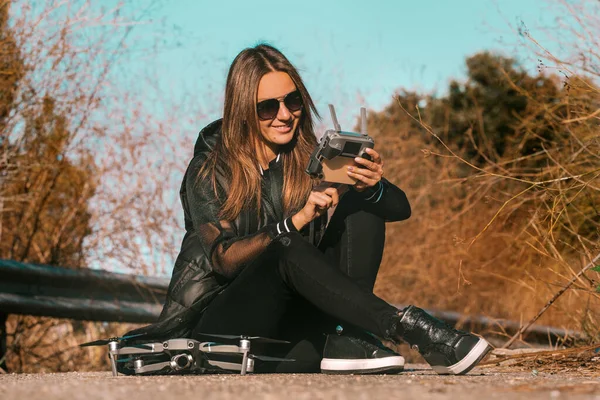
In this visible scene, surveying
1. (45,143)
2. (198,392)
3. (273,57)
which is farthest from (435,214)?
(198,392)

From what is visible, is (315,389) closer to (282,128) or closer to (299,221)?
(299,221)

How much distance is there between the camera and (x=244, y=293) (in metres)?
3.19

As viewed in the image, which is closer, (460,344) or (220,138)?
(460,344)

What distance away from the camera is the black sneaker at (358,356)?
3076 mm

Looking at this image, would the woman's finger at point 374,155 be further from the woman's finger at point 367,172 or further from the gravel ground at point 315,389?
the gravel ground at point 315,389

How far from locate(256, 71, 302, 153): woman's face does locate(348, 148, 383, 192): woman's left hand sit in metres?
0.47

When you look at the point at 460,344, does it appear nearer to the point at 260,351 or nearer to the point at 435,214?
the point at 260,351

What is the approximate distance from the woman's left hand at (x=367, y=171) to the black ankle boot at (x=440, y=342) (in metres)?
0.62

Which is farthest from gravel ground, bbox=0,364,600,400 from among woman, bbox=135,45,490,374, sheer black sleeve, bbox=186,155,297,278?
sheer black sleeve, bbox=186,155,297,278

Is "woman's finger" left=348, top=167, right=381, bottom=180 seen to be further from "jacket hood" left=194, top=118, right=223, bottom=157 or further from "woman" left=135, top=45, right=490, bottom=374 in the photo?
"jacket hood" left=194, top=118, right=223, bottom=157

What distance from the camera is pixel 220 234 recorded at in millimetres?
3334

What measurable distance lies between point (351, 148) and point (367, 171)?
116mm

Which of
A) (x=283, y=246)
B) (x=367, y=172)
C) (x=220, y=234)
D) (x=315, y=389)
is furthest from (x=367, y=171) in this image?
(x=315, y=389)

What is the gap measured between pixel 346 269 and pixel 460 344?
0.63 metres
